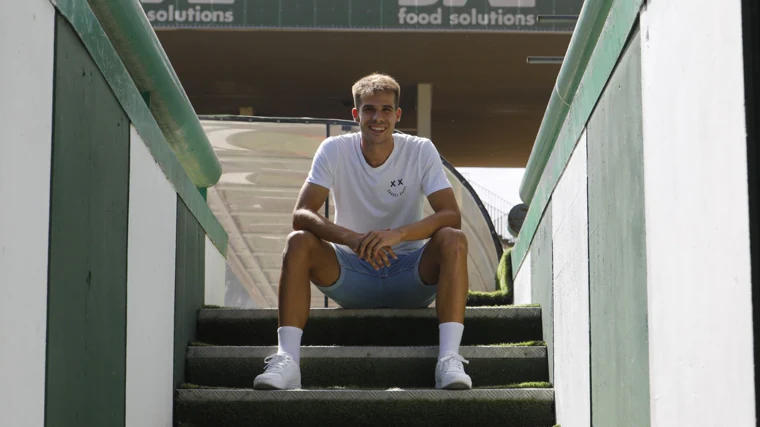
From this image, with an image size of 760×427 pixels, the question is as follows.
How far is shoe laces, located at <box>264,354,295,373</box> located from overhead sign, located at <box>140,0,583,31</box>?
35.6 ft

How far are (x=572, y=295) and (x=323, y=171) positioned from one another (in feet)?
4.32

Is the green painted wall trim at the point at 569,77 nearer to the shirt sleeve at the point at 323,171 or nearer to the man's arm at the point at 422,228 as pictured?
the man's arm at the point at 422,228

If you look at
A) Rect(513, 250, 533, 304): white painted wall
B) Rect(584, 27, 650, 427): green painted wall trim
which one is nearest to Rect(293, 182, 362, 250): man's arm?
Rect(513, 250, 533, 304): white painted wall

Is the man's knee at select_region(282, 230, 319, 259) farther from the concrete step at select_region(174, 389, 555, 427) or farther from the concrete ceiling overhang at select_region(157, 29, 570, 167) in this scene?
the concrete ceiling overhang at select_region(157, 29, 570, 167)

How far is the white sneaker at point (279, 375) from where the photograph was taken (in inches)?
144

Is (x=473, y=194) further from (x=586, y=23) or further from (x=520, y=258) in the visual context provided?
(x=586, y=23)

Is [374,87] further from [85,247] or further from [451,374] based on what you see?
[85,247]

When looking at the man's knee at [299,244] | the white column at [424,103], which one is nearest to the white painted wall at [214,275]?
the man's knee at [299,244]

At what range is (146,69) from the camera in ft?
11.4

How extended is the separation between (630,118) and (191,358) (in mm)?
2053

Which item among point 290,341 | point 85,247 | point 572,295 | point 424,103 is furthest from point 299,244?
point 424,103

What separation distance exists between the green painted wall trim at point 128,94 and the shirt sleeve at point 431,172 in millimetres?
865

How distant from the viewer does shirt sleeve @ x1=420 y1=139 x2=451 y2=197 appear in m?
4.40

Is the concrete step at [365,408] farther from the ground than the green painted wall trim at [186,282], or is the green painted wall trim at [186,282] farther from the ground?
the green painted wall trim at [186,282]
